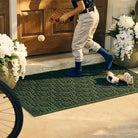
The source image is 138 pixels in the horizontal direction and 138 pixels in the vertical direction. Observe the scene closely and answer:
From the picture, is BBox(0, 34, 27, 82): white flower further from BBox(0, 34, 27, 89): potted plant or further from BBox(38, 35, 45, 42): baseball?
BBox(38, 35, 45, 42): baseball

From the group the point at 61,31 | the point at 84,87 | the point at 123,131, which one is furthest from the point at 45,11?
the point at 123,131

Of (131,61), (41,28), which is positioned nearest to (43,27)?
(41,28)

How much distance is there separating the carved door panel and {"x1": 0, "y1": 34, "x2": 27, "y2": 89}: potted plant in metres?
0.69

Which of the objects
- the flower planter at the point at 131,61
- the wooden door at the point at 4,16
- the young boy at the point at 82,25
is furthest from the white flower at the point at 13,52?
the flower planter at the point at 131,61

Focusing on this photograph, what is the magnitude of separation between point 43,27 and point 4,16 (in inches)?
23.8

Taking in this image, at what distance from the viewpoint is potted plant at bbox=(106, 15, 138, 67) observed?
488 cm

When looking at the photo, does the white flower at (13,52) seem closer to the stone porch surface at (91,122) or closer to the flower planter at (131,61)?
the stone porch surface at (91,122)

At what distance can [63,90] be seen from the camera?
4230 mm

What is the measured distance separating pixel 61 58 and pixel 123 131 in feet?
6.41

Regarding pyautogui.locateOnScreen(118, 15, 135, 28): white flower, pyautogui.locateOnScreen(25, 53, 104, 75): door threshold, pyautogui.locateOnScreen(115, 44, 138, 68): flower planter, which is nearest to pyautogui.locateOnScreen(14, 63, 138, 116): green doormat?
pyautogui.locateOnScreen(25, 53, 104, 75): door threshold

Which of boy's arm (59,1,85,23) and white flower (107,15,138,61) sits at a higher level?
boy's arm (59,1,85,23)

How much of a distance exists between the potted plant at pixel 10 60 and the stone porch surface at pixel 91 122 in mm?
556

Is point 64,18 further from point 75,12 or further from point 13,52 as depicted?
point 13,52

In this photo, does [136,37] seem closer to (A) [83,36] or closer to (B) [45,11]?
(A) [83,36]
